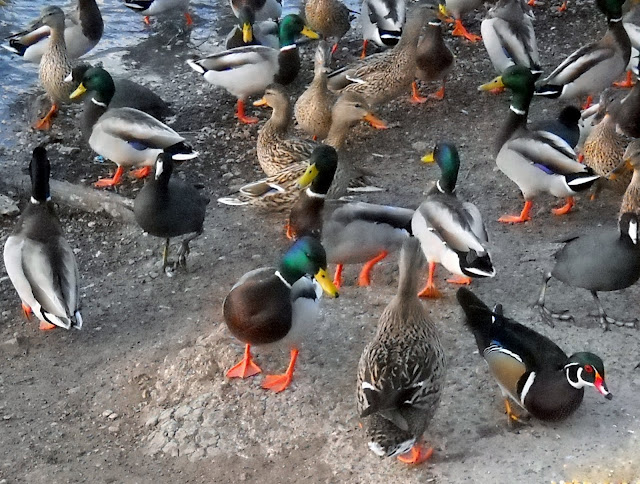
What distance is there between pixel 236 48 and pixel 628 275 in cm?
464

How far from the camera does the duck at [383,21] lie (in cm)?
901

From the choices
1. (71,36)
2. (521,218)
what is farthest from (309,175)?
(71,36)

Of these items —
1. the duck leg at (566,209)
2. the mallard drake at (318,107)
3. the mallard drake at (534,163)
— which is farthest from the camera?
the mallard drake at (318,107)

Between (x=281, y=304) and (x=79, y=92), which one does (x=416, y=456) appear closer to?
(x=281, y=304)

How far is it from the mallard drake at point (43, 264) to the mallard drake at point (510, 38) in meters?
4.47

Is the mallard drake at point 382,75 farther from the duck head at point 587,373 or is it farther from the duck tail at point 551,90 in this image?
the duck head at point 587,373

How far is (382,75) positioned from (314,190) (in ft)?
8.10

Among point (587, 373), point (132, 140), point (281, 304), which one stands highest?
point (587, 373)

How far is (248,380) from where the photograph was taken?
4957 millimetres

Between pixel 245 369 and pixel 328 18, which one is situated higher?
pixel 245 369

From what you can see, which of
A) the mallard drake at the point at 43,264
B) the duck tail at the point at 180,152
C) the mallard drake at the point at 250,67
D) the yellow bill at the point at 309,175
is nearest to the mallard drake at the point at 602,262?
the yellow bill at the point at 309,175

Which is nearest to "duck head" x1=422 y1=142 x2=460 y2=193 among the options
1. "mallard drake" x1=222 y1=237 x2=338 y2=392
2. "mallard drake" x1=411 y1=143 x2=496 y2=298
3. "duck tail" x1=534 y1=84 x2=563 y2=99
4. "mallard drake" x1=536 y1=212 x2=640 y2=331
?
"mallard drake" x1=411 y1=143 x2=496 y2=298

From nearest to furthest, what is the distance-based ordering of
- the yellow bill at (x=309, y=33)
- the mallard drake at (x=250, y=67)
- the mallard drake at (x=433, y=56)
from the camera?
1. the mallard drake at (x=250, y=67)
2. the mallard drake at (x=433, y=56)
3. the yellow bill at (x=309, y=33)

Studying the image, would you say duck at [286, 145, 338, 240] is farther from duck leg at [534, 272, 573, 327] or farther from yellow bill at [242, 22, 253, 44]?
yellow bill at [242, 22, 253, 44]
